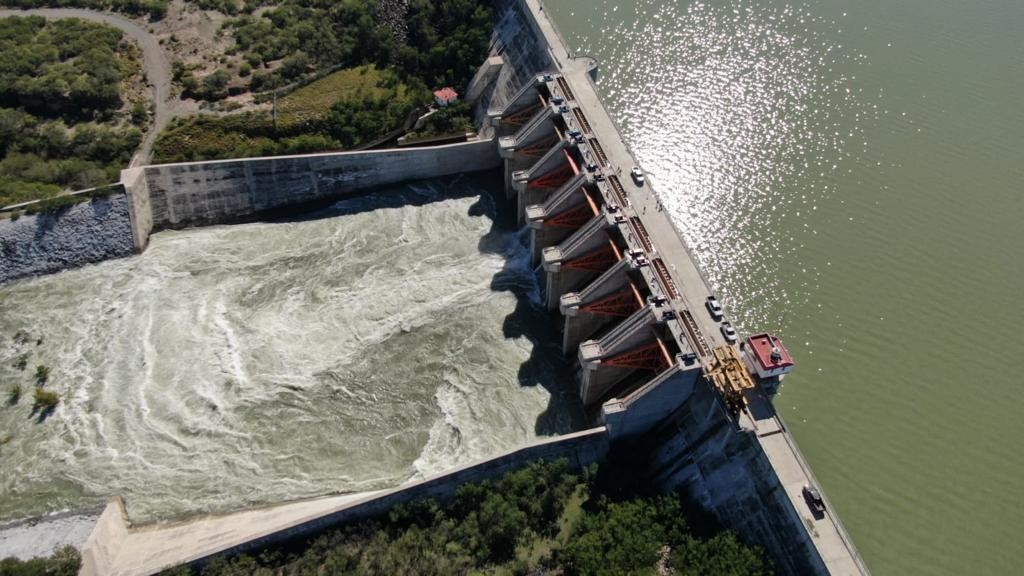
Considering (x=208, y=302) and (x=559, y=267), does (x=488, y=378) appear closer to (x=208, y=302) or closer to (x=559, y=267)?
(x=559, y=267)

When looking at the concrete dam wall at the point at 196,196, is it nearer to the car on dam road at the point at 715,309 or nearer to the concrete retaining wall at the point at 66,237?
the concrete retaining wall at the point at 66,237

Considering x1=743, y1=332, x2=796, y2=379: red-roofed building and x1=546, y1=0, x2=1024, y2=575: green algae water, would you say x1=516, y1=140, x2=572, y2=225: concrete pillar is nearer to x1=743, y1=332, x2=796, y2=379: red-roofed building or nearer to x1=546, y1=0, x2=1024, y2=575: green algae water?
x1=546, y1=0, x2=1024, y2=575: green algae water

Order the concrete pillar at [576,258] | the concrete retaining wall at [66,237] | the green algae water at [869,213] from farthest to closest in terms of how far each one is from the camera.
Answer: the concrete retaining wall at [66,237], the concrete pillar at [576,258], the green algae water at [869,213]

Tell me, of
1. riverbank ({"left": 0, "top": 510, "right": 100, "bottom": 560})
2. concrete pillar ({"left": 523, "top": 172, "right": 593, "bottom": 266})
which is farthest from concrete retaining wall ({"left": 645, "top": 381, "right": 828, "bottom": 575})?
riverbank ({"left": 0, "top": 510, "right": 100, "bottom": 560})

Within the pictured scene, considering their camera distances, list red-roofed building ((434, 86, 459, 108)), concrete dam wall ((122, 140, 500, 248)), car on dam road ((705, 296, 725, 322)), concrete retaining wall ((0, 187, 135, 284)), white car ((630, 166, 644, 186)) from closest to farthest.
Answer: car on dam road ((705, 296, 725, 322)) < white car ((630, 166, 644, 186)) < concrete retaining wall ((0, 187, 135, 284)) < concrete dam wall ((122, 140, 500, 248)) < red-roofed building ((434, 86, 459, 108))

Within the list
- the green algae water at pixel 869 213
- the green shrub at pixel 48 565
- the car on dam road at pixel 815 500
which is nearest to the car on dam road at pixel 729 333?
the green algae water at pixel 869 213

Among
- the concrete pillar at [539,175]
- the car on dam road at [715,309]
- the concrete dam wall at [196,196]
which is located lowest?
the car on dam road at [715,309]

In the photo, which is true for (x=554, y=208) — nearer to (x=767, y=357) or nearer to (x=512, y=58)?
(x=767, y=357)

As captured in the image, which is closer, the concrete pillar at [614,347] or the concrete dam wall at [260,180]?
the concrete pillar at [614,347]

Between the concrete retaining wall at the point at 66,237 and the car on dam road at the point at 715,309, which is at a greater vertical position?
the concrete retaining wall at the point at 66,237
